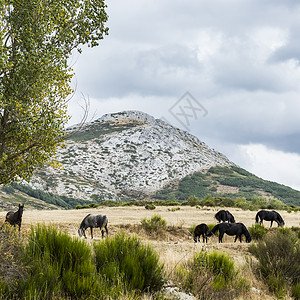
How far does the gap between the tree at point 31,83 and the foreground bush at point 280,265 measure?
8.61 m

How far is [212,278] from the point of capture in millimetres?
7445

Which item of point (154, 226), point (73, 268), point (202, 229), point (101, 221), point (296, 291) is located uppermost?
point (73, 268)

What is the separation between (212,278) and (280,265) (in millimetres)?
3222

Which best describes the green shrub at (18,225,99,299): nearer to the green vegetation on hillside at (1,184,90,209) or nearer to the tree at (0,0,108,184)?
the tree at (0,0,108,184)

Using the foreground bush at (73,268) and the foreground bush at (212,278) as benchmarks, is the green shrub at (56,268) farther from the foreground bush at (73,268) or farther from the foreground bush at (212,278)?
the foreground bush at (212,278)

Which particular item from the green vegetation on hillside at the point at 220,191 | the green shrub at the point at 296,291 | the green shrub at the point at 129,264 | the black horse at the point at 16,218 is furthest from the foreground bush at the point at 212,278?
the green vegetation on hillside at the point at 220,191

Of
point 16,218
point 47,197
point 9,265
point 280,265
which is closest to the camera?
point 9,265

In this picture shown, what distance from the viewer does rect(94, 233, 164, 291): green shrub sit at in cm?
654

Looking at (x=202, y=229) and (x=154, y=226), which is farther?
(x=154, y=226)

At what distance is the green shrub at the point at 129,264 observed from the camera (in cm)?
654

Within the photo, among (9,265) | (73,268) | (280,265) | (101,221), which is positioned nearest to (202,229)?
(101,221)

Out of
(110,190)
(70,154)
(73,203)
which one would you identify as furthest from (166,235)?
(70,154)

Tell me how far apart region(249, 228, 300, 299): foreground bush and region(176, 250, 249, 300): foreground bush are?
1107 millimetres

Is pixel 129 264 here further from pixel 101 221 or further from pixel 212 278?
pixel 101 221
